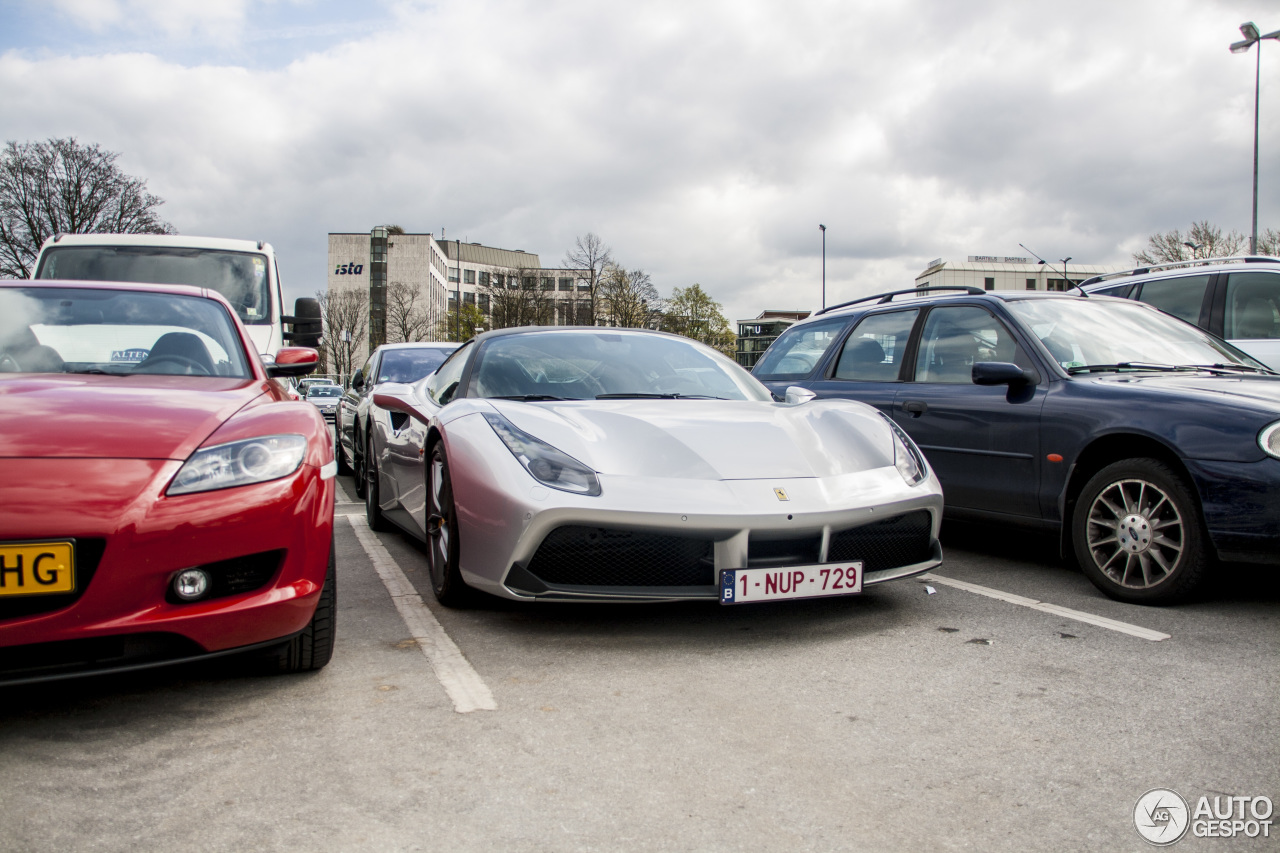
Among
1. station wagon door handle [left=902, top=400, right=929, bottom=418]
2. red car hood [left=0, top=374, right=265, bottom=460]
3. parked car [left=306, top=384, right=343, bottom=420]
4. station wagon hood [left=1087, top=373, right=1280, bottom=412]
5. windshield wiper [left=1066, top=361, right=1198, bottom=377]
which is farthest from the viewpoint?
parked car [left=306, top=384, right=343, bottom=420]

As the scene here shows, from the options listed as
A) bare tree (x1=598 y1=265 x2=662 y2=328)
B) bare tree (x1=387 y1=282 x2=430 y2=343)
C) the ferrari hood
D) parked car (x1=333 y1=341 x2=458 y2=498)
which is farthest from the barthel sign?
bare tree (x1=387 y1=282 x2=430 y2=343)

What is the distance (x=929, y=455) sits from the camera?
17.6ft

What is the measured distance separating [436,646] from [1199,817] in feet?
7.92

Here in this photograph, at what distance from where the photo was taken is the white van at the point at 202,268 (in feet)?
33.9

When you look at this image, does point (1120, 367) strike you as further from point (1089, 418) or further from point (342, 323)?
point (342, 323)

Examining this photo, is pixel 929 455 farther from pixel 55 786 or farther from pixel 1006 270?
pixel 1006 270

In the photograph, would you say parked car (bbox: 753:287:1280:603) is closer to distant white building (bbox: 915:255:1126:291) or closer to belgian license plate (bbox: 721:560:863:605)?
belgian license plate (bbox: 721:560:863:605)

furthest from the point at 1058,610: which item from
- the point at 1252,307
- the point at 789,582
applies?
the point at 1252,307

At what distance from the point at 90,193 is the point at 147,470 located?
4263 cm

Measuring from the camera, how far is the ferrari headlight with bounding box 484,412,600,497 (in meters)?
3.42

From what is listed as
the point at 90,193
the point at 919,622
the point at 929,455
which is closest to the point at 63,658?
the point at 919,622

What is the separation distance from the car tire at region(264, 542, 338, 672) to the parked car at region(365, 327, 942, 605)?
614 millimetres

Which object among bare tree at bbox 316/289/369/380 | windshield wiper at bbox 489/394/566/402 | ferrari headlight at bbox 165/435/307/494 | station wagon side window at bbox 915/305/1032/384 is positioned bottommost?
ferrari headlight at bbox 165/435/307/494

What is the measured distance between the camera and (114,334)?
394cm
